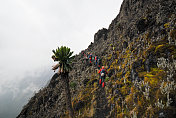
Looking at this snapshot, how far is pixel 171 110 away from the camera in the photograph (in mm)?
4711

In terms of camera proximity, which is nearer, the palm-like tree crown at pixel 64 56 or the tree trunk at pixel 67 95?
the tree trunk at pixel 67 95

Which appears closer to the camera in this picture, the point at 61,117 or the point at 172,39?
the point at 172,39

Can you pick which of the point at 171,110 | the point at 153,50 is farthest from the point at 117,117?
the point at 153,50

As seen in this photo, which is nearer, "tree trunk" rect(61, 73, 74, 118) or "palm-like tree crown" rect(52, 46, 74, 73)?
"tree trunk" rect(61, 73, 74, 118)

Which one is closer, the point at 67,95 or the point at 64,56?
the point at 67,95

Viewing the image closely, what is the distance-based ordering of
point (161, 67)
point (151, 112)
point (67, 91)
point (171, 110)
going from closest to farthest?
point (171, 110) < point (151, 112) < point (161, 67) < point (67, 91)

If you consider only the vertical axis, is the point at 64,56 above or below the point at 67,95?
above

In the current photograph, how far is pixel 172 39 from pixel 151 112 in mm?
6619

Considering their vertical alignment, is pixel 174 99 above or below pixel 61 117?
above

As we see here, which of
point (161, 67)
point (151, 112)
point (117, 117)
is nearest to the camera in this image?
point (151, 112)

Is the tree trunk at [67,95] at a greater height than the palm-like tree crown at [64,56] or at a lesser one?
lesser

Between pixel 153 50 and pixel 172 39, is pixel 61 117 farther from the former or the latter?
pixel 172 39

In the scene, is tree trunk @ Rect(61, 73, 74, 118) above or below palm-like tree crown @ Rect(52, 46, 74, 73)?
below

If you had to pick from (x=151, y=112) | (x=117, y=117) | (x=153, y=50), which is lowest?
(x=117, y=117)
